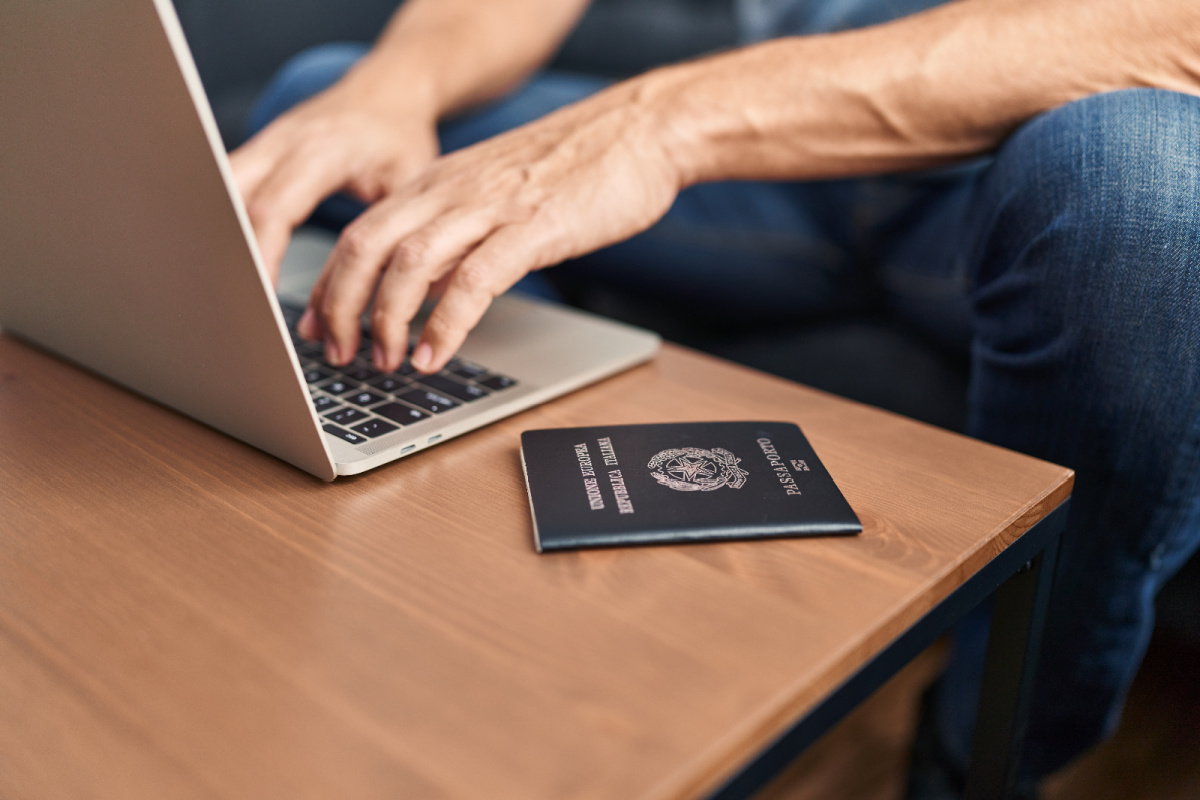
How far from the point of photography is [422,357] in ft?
1.68

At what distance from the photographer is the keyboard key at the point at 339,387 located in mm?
521

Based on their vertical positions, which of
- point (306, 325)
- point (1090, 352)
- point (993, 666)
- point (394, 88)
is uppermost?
point (394, 88)

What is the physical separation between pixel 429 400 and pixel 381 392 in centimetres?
3

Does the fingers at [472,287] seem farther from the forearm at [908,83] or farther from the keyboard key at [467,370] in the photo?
the forearm at [908,83]

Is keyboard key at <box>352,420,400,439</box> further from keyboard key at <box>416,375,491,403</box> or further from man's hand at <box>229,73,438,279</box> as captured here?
man's hand at <box>229,73,438,279</box>

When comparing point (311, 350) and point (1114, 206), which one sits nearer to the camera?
point (1114, 206)

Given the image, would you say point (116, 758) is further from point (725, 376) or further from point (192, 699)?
point (725, 376)

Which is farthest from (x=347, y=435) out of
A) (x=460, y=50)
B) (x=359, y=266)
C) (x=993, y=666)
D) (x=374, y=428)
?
(x=460, y=50)

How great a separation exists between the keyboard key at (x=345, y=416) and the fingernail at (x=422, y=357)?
0.05 metres

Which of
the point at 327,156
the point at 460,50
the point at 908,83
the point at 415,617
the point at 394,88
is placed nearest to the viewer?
the point at 415,617

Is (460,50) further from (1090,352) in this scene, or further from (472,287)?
(1090,352)

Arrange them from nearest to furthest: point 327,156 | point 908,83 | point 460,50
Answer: point 908,83, point 327,156, point 460,50

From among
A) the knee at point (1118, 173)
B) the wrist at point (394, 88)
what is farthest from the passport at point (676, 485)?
the wrist at point (394, 88)

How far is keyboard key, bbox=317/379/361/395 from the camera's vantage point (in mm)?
521
